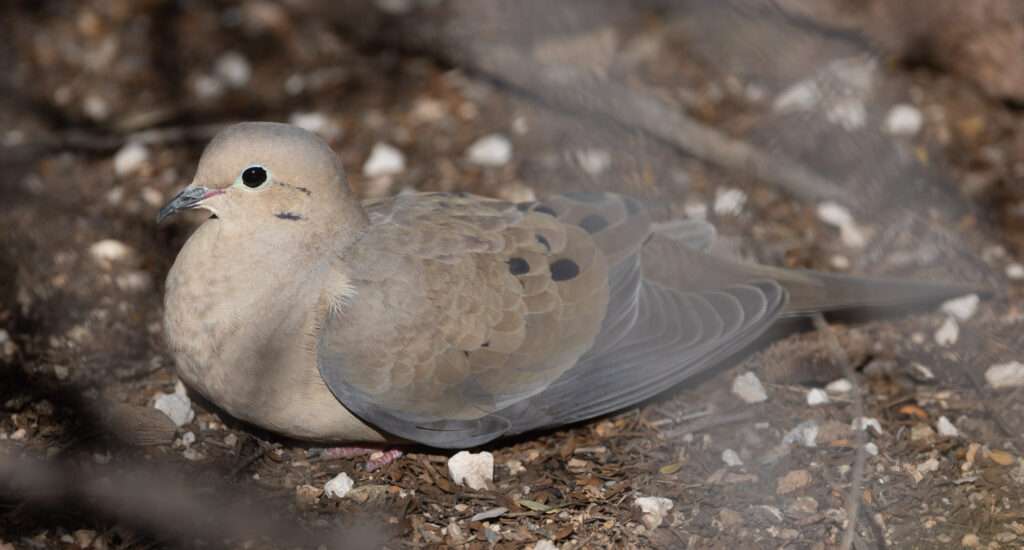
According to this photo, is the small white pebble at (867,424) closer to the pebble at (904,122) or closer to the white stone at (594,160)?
the white stone at (594,160)

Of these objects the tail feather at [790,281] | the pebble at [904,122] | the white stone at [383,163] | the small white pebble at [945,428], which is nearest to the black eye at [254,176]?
the tail feather at [790,281]

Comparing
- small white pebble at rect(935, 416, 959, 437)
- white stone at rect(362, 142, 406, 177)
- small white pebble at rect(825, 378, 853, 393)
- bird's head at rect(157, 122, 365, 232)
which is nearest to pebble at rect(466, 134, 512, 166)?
white stone at rect(362, 142, 406, 177)

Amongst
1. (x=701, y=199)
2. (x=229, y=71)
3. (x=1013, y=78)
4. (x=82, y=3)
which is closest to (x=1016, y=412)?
(x=701, y=199)

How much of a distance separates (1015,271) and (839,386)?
103 cm

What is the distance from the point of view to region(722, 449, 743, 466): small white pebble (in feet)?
10.8

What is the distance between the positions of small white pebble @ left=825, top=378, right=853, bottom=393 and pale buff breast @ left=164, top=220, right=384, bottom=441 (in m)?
1.74

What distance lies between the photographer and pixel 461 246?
3.13 m

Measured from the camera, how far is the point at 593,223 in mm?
3441

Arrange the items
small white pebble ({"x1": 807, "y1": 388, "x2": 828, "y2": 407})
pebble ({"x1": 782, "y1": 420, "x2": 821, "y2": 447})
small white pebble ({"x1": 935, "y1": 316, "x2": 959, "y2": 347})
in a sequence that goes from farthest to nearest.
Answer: small white pebble ({"x1": 935, "y1": 316, "x2": 959, "y2": 347})
small white pebble ({"x1": 807, "y1": 388, "x2": 828, "y2": 407})
pebble ({"x1": 782, "y1": 420, "x2": 821, "y2": 447})

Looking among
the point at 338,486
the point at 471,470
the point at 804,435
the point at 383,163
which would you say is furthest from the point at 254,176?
the point at 804,435

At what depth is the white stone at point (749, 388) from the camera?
3.55 m

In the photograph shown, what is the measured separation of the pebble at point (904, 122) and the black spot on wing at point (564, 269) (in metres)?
Answer: 2.22

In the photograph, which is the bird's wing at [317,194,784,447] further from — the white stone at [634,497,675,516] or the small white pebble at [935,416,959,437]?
the small white pebble at [935,416,959,437]

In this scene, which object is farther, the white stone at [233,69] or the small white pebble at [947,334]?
the white stone at [233,69]
